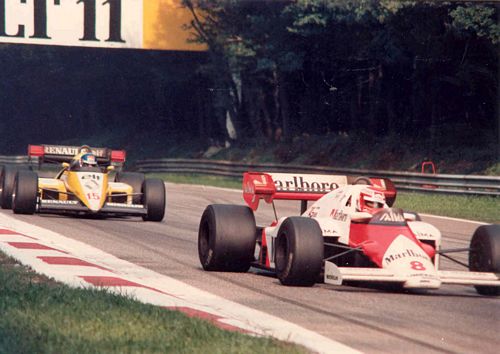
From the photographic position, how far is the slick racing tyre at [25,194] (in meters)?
19.0

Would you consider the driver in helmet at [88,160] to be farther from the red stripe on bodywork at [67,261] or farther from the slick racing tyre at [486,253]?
the slick racing tyre at [486,253]

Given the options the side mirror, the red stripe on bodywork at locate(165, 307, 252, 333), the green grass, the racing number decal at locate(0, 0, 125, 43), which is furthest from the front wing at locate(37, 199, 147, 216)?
the racing number decal at locate(0, 0, 125, 43)

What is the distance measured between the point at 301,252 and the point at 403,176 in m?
20.6

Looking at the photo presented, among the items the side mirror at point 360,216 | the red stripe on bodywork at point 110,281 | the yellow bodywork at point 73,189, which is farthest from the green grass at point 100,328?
the yellow bodywork at point 73,189

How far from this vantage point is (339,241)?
1116 cm

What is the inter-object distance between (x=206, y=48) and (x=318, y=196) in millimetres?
29840

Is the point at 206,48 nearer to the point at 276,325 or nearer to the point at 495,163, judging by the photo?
the point at 495,163

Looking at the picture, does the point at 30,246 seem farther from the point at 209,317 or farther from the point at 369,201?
the point at 209,317

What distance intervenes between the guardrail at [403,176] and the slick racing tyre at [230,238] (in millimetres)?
15873

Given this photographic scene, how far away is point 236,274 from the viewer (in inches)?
473

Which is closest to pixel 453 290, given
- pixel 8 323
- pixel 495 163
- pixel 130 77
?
pixel 8 323

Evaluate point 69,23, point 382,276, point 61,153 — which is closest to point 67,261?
point 382,276

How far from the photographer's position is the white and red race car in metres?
10.3

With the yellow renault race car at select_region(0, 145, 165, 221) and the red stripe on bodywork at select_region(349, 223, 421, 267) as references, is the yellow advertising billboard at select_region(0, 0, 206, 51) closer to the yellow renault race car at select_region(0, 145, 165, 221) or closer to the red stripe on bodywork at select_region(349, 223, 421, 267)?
the yellow renault race car at select_region(0, 145, 165, 221)
